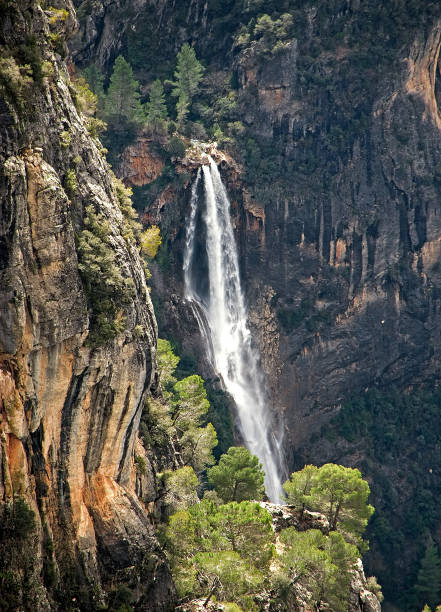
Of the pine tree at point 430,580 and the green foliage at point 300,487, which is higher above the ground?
the green foliage at point 300,487

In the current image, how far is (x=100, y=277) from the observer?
21.7 meters

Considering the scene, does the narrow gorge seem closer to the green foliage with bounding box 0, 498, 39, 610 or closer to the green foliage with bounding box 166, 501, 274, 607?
the green foliage with bounding box 166, 501, 274, 607

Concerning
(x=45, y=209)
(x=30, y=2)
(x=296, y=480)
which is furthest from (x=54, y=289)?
(x=296, y=480)

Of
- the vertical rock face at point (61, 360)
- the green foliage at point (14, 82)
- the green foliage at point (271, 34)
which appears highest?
the green foliage at point (271, 34)

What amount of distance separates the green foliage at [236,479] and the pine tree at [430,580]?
2572cm

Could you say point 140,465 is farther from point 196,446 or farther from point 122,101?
point 122,101

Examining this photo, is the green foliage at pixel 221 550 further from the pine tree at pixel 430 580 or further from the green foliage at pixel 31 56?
the pine tree at pixel 430 580

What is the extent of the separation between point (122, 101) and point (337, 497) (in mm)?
34197

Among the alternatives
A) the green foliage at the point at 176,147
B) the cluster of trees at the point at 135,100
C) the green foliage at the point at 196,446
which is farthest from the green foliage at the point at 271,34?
the green foliage at the point at 196,446

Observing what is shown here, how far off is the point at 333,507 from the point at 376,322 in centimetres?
2840

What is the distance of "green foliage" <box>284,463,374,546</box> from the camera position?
34469 millimetres

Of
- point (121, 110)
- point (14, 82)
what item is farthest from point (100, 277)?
point (121, 110)

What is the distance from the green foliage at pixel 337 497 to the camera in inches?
1357

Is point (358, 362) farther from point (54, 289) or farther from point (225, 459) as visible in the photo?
point (54, 289)
